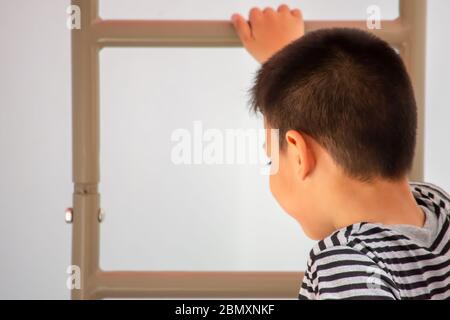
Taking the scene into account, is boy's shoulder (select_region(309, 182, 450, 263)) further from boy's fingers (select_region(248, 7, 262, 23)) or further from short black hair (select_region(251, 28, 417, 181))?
boy's fingers (select_region(248, 7, 262, 23))

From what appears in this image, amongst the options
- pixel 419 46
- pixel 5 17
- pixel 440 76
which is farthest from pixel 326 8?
pixel 5 17

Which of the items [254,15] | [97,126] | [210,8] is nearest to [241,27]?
[254,15]

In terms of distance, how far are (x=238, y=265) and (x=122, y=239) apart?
8.2 inches

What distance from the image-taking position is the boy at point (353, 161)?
0.44m

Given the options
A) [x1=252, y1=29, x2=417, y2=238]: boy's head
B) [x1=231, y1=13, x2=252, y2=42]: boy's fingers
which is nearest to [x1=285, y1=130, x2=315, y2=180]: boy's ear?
[x1=252, y1=29, x2=417, y2=238]: boy's head

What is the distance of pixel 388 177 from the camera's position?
47 cm

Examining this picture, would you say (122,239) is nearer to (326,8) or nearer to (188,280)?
(188,280)

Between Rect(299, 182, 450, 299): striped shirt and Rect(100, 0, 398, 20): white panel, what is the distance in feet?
1.96

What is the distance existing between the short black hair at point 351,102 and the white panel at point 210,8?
20.8 inches

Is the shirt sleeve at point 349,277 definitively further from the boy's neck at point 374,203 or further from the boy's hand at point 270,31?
the boy's hand at point 270,31

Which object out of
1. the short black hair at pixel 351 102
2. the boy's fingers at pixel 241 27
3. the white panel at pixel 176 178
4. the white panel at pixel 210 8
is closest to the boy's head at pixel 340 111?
the short black hair at pixel 351 102

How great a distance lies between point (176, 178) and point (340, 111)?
1.56 ft

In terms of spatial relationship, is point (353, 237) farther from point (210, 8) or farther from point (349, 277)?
point (210, 8)

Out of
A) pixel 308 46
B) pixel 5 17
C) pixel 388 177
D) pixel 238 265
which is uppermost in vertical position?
pixel 5 17
